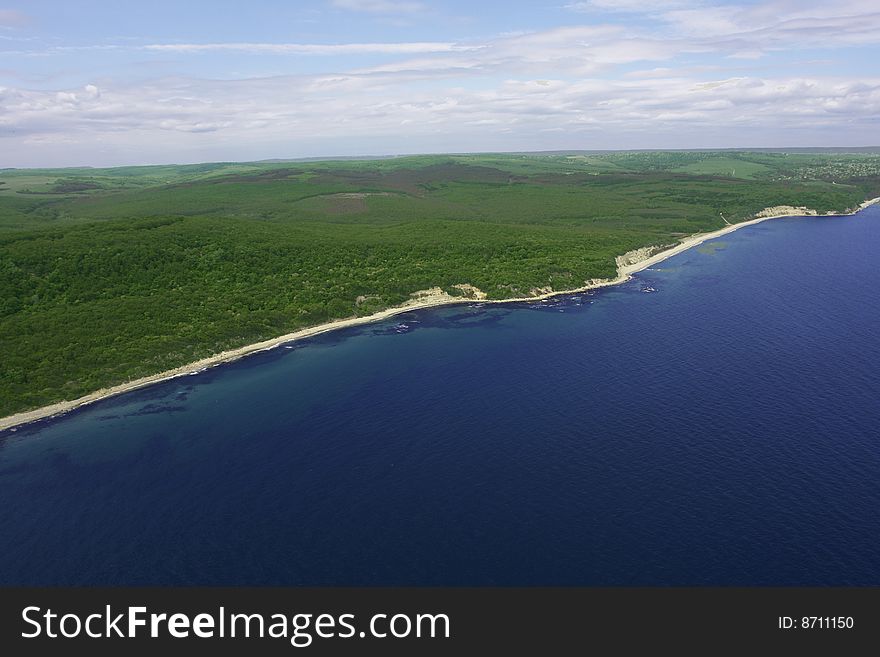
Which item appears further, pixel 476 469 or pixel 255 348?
pixel 255 348

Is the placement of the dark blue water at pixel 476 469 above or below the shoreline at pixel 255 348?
below

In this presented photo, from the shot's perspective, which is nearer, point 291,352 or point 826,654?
point 826,654

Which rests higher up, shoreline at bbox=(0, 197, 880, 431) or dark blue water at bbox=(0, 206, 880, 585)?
shoreline at bbox=(0, 197, 880, 431)

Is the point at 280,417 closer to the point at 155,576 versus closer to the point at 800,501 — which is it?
the point at 155,576

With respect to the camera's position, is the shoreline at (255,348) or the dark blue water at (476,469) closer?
the dark blue water at (476,469)

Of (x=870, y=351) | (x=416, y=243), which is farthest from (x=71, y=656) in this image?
(x=416, y=243)

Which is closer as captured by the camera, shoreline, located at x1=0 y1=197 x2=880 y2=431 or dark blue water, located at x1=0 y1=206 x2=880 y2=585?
dark blue water, located at x1=0 y1=206 x2=880 y2=585

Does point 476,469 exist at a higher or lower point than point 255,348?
lower

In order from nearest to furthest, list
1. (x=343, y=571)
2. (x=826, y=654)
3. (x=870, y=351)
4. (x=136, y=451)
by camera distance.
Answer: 1. (x=826, y=654)
2. (x=343, y=571)
3. (x=136, y=451)
4. (x=870, y=351)
